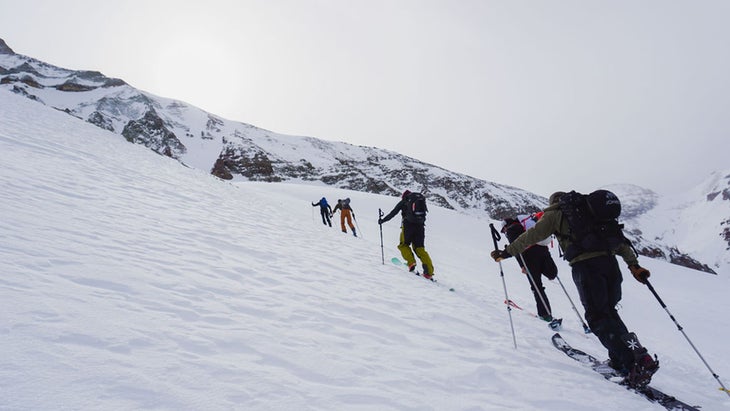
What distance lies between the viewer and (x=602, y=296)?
13.7 feet

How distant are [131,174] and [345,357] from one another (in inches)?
468

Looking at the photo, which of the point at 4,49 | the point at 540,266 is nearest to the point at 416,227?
the point at 540,266

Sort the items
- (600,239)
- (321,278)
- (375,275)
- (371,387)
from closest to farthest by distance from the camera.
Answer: (371,387) → (600,239) → (321,278) → (375,275)

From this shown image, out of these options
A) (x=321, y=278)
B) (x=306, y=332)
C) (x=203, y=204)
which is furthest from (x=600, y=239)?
(x=203, y=204)

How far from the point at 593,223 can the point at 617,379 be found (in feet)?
5.91

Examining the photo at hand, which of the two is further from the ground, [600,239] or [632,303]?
[600,239]

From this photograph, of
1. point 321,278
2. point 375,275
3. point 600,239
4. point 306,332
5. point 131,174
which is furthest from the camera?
point 131,174

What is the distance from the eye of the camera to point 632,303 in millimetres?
11352

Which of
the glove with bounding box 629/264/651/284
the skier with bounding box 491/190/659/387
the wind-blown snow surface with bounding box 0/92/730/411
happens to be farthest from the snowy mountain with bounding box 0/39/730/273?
the glove with bounding box 629/264/651/284

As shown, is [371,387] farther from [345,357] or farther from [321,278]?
[321,278]

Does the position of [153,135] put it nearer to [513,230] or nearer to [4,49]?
[4,49]

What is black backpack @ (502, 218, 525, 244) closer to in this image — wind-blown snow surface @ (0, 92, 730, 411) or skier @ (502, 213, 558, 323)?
skier @ (502, 213, 558, 323)

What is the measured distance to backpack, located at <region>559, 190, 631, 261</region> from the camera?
4203mm

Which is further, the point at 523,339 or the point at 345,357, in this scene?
the point at 523,339
